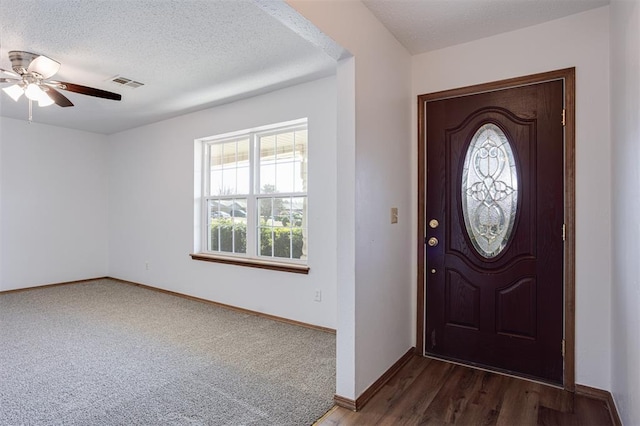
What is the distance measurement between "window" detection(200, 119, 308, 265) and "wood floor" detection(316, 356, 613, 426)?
72.2 inches

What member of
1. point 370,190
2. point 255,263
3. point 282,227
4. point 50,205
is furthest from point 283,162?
point 50,205

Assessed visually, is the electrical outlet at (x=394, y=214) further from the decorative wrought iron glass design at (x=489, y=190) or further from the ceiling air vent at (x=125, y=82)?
the ceiling air vent at (x=125, y=82)

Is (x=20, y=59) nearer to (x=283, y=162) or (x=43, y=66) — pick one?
(x=43, y=66)

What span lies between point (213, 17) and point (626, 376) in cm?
324

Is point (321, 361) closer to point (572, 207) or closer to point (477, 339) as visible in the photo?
point (477, 339)

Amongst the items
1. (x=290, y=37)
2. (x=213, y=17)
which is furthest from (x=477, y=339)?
(x=213, y=17)

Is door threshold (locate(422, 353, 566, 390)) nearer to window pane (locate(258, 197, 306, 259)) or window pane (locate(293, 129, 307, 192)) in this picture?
window pane (locate(258, 197, 306, 259))

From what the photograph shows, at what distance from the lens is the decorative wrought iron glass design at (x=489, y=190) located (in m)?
2.61

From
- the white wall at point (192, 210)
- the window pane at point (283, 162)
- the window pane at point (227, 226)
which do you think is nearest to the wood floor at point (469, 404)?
the white wall at point (192, 210)

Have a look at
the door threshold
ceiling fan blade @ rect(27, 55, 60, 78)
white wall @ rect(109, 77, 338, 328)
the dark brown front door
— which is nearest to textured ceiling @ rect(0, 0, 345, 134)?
ceiling fan blade @ rect(27, 55, 60, 78)

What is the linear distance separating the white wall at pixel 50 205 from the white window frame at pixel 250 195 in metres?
2.56

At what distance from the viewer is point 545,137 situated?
2.47 metres

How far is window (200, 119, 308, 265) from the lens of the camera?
3.97 meters

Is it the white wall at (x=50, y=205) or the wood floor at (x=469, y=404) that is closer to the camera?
the wood floor at (x=469, y=404)
